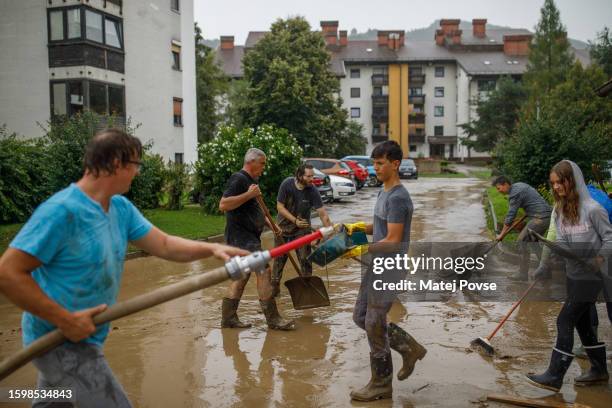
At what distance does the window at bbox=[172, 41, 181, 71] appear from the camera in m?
30.4

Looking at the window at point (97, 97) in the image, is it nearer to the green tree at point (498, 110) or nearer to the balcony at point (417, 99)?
the green tree at point (498, 110)

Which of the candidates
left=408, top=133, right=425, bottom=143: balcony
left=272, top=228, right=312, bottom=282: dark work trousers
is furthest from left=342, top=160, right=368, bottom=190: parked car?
left=408, top=133, right=425, bottom=143: balcony

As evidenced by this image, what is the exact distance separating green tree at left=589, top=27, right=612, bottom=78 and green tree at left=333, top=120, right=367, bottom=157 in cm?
2090

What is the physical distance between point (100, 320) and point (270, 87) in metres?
40.0

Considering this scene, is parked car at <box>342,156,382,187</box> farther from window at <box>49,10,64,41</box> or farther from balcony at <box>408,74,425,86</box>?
balcony at <box>408,74,425,86</box>

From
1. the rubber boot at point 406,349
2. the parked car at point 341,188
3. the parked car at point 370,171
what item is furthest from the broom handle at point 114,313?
the parked car at point 370,171

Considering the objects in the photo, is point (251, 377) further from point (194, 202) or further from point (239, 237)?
point (194, 202)

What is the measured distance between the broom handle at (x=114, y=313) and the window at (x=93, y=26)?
81.1 feet

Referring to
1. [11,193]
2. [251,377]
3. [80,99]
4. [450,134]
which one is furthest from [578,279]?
[450,134]

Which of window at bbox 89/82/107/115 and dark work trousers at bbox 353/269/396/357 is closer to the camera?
dark work trousers at bbox 353/269/396/357

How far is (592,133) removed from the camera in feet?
47.9

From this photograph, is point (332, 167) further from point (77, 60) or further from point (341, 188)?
point (77, 60)

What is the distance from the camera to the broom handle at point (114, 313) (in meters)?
2.63

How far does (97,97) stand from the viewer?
25.9 meters
